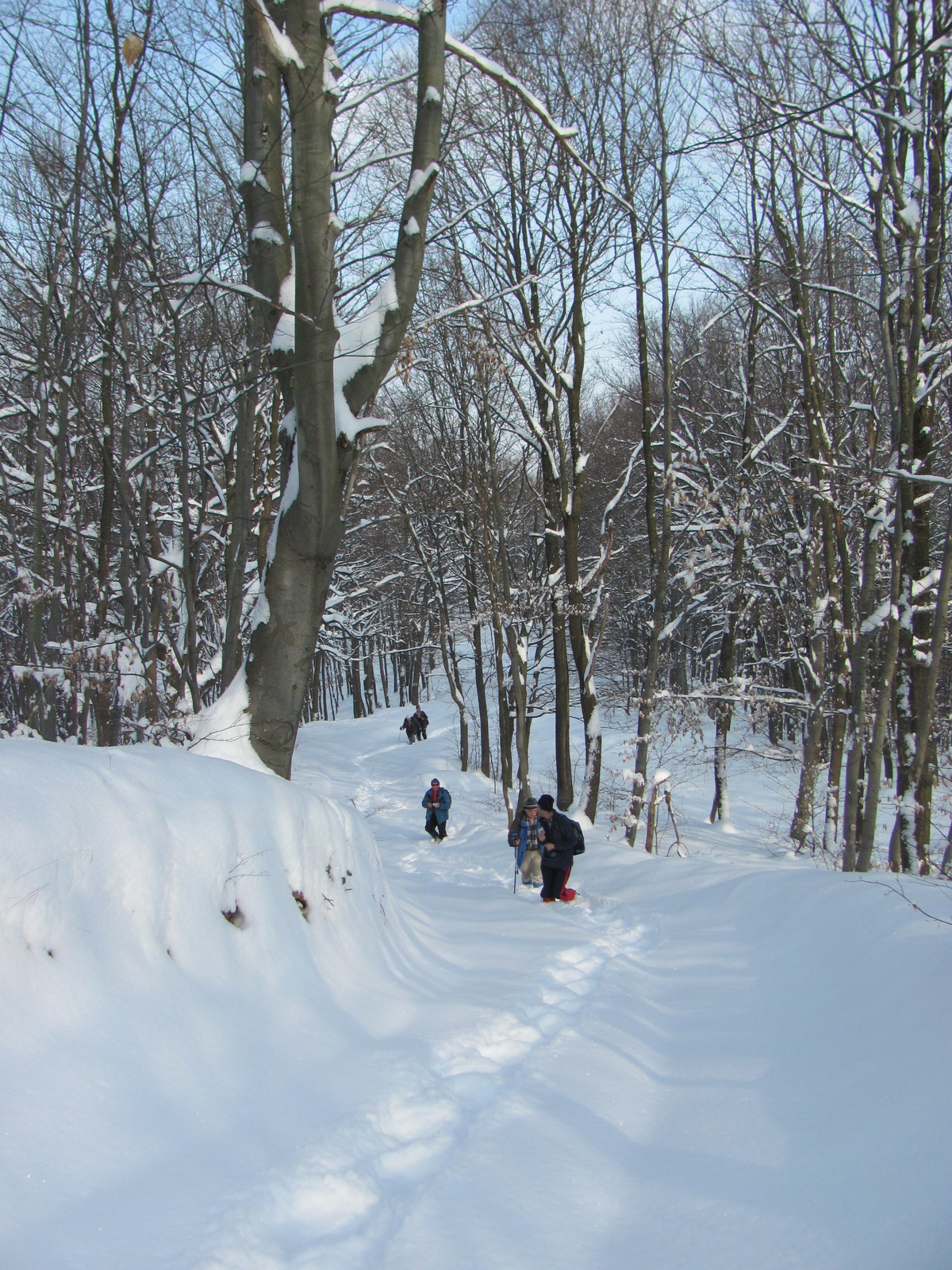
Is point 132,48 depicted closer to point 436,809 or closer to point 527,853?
point 527,853

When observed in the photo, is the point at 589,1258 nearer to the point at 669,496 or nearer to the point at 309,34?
the point at 309,34

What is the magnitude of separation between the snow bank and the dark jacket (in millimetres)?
4367

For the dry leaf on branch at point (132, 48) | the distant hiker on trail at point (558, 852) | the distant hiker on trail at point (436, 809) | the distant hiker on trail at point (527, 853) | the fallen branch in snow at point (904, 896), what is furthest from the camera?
the distant hiker on trail at point (436, 809)

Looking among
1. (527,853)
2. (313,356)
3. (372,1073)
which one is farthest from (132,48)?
(527,853)

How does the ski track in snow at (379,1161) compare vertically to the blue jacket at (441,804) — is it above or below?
above

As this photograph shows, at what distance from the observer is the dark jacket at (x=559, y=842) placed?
8445 millimetres

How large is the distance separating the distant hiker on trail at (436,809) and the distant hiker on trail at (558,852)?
260 inches

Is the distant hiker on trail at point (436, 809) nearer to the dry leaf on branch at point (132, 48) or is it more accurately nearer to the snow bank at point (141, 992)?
the snow bank at point (141, 992)

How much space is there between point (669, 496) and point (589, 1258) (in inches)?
411

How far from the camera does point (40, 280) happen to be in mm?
7258

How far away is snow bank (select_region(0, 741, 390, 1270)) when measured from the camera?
2.18 meters

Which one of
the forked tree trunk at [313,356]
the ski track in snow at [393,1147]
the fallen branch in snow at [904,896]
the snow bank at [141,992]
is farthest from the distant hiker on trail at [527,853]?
the snow bank at [141,992]

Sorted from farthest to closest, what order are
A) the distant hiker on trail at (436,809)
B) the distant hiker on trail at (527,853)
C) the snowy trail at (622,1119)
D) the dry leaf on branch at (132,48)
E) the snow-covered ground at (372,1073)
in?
the distant hiker on trail at (436,809) → the distant hiker on trail at (527,853) → the dry leaf on branch at (132,48) → the snowy trail at (622,1119) → the snow-covered ground at (372,1073)

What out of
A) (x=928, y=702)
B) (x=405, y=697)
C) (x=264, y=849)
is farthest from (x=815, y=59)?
(x=405, y=697)
